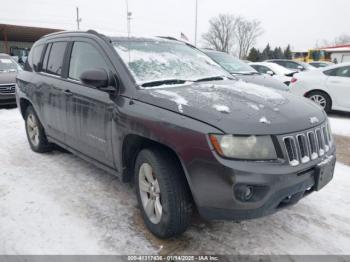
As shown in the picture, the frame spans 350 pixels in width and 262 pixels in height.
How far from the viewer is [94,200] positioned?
357cm

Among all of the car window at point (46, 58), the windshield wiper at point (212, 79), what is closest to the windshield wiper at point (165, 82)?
the windshield wiper at point (212, 79)

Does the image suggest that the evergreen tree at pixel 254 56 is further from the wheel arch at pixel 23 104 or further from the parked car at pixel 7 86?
the wheel arch at pixel 23 104

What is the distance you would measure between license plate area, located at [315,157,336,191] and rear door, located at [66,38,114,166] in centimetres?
187

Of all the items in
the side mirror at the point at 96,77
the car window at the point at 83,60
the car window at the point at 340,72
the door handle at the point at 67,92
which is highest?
the car window at the point at 83,60

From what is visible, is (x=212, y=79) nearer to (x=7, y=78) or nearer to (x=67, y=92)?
(x=67, y=92)

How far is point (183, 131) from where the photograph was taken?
8.02 feet

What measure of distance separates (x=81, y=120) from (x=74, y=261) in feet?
5.18

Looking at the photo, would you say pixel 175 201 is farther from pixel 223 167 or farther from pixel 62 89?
pixel 62 89

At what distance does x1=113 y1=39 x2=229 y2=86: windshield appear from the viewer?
3213 millimetres

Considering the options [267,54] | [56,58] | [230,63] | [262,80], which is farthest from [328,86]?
[267,54]

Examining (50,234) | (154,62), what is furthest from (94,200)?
(154,62)

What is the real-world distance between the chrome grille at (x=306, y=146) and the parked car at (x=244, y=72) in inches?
169

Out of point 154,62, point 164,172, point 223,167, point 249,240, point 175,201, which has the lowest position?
point 249,240

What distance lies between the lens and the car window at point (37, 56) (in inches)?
193
